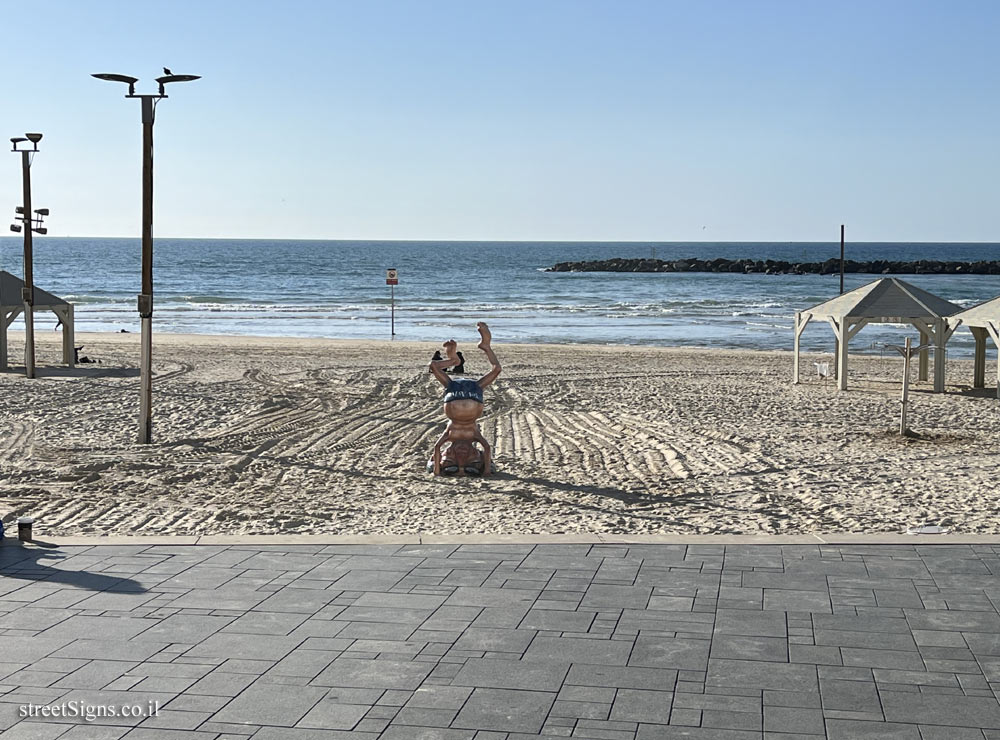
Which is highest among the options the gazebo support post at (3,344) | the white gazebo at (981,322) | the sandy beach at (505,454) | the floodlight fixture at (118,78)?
the floodlight fixture at (118,78)

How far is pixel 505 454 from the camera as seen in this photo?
1198cm

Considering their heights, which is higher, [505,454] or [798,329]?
[798,329]

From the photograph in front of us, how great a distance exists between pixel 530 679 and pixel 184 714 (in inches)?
59.6

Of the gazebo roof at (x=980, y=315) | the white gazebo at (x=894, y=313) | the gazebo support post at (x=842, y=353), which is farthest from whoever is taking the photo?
the gazebo support post at (x=842, y=353)

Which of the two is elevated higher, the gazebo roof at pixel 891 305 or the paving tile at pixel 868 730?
the gazebo roof at pixel 891 305

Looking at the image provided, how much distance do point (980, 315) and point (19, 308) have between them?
16938 mm

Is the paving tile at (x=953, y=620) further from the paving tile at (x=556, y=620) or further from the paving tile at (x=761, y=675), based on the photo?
the paving tile at (x=556, y=620)

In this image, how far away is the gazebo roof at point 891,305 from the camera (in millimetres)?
17750

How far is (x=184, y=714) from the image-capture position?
4496mm

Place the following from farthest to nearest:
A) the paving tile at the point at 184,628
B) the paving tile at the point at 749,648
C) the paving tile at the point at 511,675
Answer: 1. the paving tile at the point at 184,628
2. the paving tile at the point at 749,648
3. the paving tile at the point at 511,675

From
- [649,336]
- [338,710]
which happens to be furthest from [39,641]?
[649,336]

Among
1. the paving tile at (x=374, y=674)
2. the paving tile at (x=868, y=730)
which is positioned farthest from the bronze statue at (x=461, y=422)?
the paving tile at (x=868, y=730)

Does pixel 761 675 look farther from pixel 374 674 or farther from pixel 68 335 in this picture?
pixel 68 335

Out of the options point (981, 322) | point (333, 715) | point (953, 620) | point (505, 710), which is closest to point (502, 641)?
point (505, 710)
